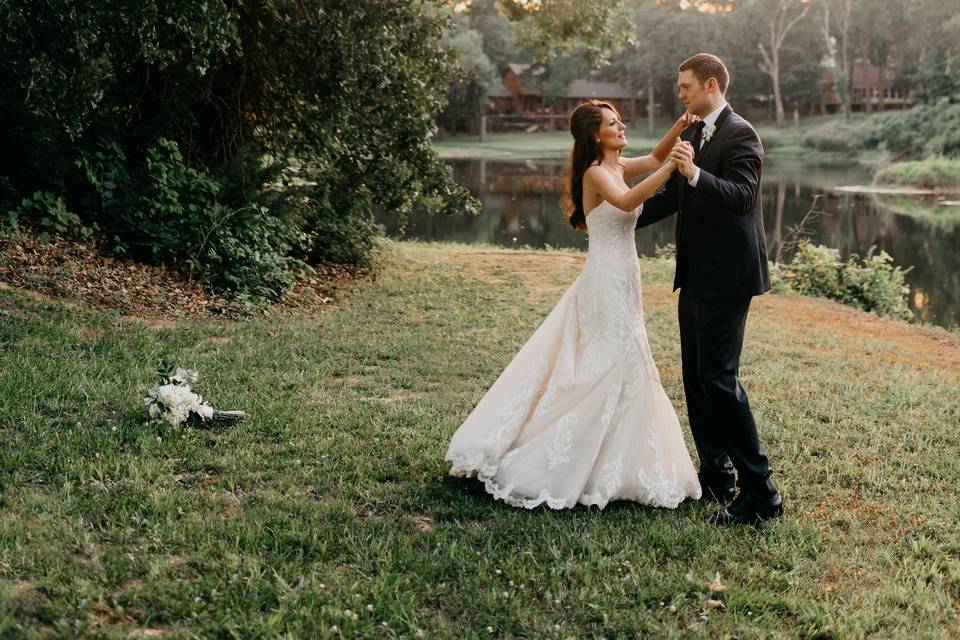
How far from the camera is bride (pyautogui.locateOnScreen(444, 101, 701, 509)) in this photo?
446 centimetres

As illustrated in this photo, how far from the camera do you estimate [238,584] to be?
3553mm

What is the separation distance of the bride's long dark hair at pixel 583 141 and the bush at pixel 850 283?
9.72m

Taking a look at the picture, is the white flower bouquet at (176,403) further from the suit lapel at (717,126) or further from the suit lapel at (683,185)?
the suit lapel at (717,126)

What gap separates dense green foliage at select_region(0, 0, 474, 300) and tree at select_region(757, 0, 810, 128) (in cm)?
4742

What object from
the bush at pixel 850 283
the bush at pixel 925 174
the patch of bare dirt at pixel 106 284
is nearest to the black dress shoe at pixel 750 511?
the patch of bare dirt at pixel 106 284

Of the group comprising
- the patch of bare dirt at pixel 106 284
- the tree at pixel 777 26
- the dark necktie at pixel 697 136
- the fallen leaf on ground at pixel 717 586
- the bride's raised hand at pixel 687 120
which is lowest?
the fallen leaf on ground at pixel 717 586

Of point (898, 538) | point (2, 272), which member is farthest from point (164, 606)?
point (2, 272)

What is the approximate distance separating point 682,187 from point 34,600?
3.32 meters

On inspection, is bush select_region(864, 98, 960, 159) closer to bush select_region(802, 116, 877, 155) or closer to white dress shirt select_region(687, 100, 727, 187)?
bush select_region(802, 116, 877, 155)

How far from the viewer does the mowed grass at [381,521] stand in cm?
344

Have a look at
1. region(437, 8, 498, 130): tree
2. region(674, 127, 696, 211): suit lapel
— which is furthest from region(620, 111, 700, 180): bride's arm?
Answer: region(437, 8, 498, 130): tree

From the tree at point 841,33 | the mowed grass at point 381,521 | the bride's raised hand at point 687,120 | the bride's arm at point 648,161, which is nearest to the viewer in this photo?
the mowed grass at point 381,521

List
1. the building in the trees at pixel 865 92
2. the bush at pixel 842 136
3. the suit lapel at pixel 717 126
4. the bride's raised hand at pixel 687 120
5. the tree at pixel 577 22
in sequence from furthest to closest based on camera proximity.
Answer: the building in the trees at pixel 865 92
the bush at pixel 842 136
the tree at pixel 577 22
the bride's raised hand at pixel 687 120
the suit lapel at pixel 717 126

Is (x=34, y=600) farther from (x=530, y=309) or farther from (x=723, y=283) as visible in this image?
(x=530, y=309)
